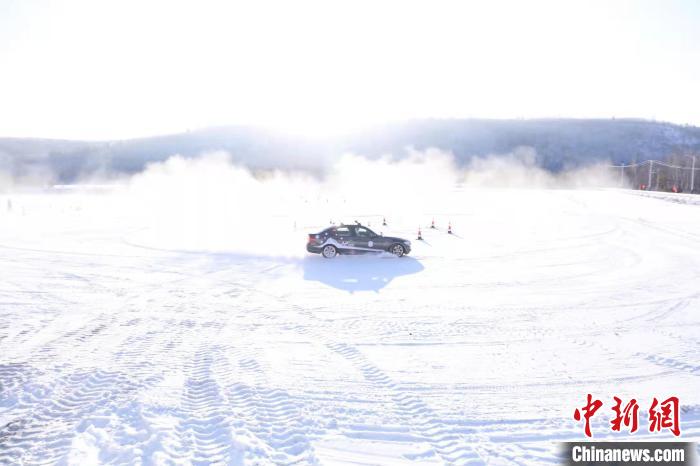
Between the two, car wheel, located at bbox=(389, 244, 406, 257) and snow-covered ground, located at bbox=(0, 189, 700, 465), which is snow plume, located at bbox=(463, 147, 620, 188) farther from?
snow-covered ground, located at bbox=(0, 189, 700, 465)

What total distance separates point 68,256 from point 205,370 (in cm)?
1247

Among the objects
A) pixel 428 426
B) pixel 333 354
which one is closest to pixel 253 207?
pixel 333 354

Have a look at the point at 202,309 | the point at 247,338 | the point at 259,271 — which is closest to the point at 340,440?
the point at 247,338

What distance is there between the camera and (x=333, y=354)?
291 inches

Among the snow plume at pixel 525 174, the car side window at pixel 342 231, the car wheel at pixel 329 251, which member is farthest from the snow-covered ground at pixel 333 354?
the snow plume at pixel 525 174

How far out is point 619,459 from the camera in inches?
187

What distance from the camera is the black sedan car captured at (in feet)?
51.9

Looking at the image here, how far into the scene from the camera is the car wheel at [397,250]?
52.7 feet

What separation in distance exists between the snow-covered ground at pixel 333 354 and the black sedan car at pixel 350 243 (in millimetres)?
445

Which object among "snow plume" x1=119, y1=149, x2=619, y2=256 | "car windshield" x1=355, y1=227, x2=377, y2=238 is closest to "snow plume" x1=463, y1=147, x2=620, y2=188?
"snow plume" x1=119, y1=149, x2=619, y2=256

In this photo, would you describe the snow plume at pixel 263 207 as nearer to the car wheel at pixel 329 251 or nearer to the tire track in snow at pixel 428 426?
the car wheel at pixel 329 251

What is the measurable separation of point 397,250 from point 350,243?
5.71 ft

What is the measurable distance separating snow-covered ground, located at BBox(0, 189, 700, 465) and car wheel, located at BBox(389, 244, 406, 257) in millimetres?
402

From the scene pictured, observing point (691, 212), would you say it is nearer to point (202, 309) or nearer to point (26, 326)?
point (202, 309)
